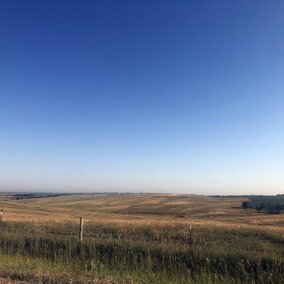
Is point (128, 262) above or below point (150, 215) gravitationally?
below

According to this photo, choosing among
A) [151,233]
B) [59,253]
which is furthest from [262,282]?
[151,233]

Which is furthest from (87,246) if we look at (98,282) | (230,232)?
(230,232)

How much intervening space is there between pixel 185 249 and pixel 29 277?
639 cm

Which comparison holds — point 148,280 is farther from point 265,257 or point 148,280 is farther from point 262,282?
point 265,257

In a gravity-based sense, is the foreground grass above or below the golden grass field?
below

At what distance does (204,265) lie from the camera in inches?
523

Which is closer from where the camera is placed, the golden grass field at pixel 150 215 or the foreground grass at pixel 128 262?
the foreground grass at pixel 128 262

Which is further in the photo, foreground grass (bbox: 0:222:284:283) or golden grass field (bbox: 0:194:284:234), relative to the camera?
golden grass field (bbox: 0:194:284:234)

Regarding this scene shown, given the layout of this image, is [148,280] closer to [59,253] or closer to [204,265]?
[204,265]

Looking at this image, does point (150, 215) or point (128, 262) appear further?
point (150, 215)

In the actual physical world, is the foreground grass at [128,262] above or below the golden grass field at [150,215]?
below

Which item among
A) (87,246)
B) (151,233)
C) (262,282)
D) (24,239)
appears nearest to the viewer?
(262,282)

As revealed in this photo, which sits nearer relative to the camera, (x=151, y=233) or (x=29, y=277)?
(x=29, y=277)

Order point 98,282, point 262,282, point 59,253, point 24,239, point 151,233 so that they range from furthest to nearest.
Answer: point 151,233 < point 24,239 < point 59,253 < point 262,282 < point 98,282
